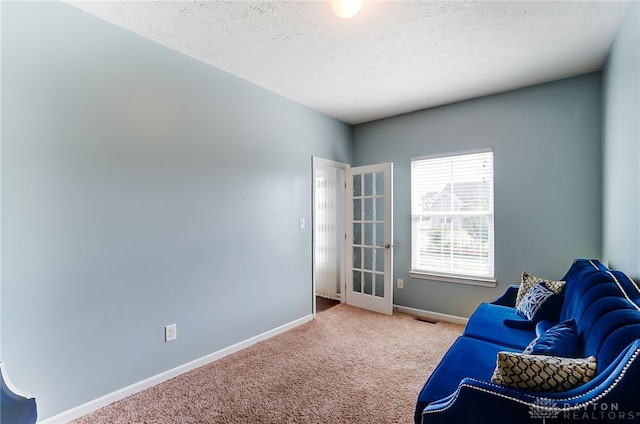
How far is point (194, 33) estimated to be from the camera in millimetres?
2180

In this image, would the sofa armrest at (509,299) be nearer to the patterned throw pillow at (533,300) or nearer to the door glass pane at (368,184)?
the patterned throw pillow at (533,300)

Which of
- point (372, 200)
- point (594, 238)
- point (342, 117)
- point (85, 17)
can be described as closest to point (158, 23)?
point (85, 17)

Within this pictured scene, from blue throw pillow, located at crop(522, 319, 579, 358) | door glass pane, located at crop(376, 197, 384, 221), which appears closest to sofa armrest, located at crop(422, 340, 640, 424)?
blue throw pillow, located at crop(522, 319, 579, 358)

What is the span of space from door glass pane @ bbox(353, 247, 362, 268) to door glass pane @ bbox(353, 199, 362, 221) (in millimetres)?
426

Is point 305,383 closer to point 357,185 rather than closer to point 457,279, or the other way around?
point 457,279

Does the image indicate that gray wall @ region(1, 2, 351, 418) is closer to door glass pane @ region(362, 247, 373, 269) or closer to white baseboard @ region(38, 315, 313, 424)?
white baseboard @ region(38, 315, 313, 424)

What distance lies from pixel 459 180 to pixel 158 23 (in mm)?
3281

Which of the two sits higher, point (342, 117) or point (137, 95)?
point (342, 117)

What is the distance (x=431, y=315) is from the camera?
370cm

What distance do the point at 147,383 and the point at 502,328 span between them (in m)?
2.61

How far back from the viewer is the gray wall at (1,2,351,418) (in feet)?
5.67

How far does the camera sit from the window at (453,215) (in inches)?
134

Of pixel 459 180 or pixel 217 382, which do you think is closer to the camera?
pixel 217 382

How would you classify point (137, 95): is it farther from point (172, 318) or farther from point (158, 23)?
point (172, 318)
